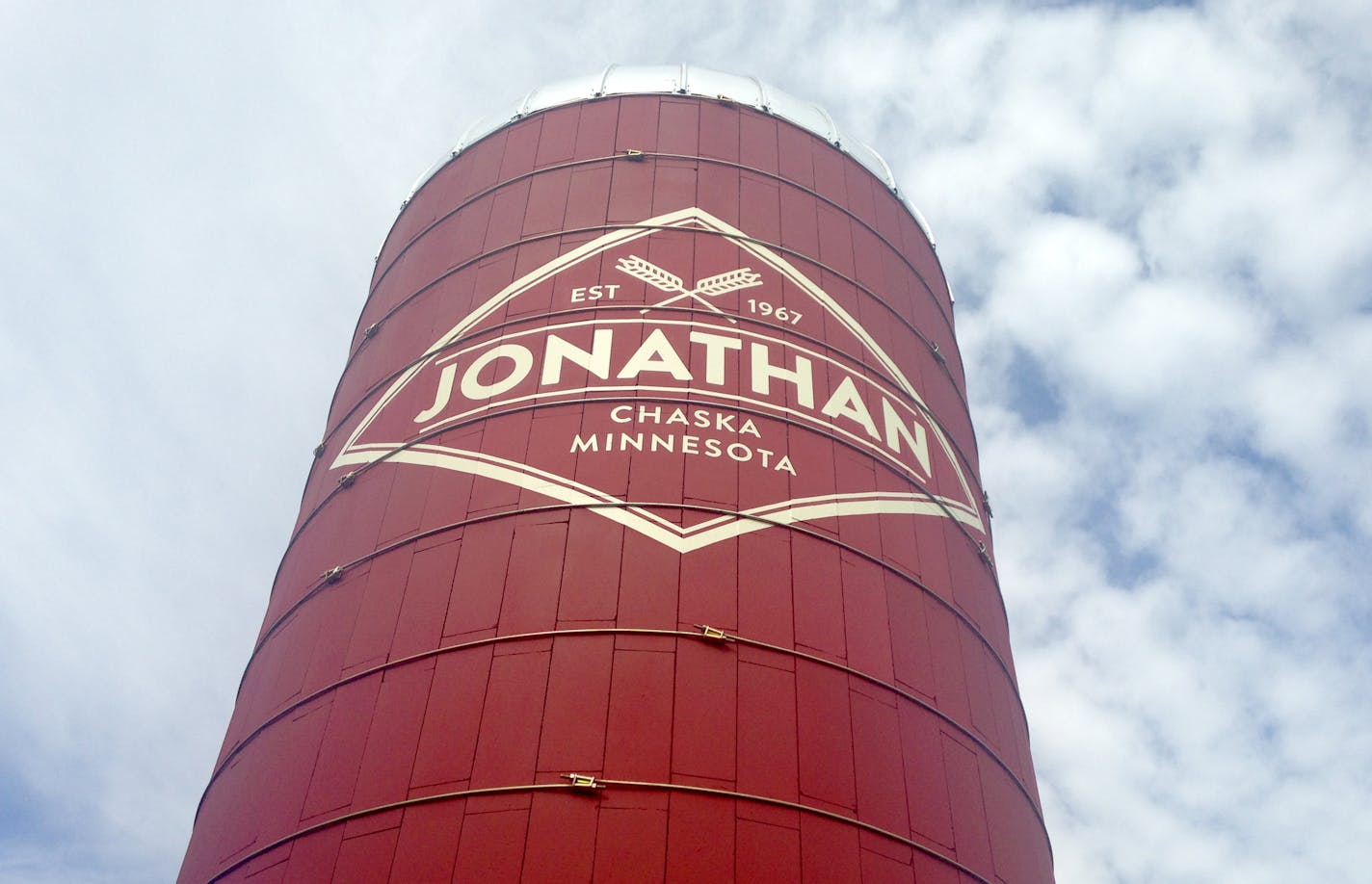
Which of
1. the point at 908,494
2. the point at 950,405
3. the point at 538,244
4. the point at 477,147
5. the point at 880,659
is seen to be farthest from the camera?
the point at 477,147

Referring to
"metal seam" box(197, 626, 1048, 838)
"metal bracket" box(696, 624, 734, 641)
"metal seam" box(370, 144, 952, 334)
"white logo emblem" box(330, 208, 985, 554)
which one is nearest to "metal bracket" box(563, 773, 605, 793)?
"metal seam" box(197, 626, 1048, 838)

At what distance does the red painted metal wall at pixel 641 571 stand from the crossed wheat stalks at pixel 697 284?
0.04 meters

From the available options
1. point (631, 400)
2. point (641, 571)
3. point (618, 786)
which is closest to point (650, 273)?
point (631, 400)

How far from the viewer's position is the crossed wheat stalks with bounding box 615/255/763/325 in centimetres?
1507

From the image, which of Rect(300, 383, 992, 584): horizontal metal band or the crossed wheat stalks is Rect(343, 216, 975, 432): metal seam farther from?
Rect(300, 383, 992, 584): horizontal metal band

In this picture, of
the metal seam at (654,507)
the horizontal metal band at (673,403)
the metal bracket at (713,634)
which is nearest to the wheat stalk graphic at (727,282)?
the horizontal metal band at (673,403)

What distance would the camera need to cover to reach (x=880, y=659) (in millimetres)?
12570

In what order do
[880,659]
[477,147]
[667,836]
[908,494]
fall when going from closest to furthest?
[667,836]
[880,659]
[908,494]
[477,147]

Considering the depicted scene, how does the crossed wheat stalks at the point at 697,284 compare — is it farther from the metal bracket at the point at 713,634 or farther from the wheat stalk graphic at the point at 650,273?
the metal bracket at the point at 713,634

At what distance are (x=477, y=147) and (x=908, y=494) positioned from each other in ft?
28.3

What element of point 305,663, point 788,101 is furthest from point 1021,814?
point 788,101

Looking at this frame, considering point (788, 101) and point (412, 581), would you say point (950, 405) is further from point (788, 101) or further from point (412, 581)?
point (412, 581)

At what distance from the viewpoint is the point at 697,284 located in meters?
15.3

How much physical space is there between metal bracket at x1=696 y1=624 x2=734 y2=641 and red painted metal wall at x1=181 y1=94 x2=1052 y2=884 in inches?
0.9
